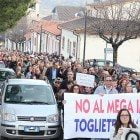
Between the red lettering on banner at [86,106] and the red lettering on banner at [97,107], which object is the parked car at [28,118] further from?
the red lettering on banner at [97,107]

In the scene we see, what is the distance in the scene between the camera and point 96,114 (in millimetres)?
12930

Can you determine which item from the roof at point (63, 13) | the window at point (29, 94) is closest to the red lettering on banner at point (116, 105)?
the window at point (29, 94)

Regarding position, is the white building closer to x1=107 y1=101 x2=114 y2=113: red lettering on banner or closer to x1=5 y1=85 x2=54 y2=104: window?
x1=5 y1=85 x2=54 y2=104: window

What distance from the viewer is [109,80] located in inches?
532

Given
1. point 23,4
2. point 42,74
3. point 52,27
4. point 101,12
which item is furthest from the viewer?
point 52,27

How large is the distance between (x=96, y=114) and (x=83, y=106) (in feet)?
1.11

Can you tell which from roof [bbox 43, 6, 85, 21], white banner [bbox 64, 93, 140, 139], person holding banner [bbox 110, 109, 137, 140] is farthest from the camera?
roof [bbox 43, 6, 85, 21]

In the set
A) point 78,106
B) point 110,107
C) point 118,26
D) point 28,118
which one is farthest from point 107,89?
point 118,26

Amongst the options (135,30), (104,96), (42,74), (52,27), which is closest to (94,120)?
(104,96)

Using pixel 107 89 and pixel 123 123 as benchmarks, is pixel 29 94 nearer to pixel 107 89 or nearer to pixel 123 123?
Answer: pixel 107 89

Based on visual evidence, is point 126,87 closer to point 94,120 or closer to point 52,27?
point 94,120

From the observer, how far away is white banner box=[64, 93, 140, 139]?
12.9m

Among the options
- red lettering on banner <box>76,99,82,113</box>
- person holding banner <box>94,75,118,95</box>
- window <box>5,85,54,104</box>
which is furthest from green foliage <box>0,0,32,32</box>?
red lettering on banner <box>76,99,82,113</box>

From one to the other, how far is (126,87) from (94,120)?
1690mm
